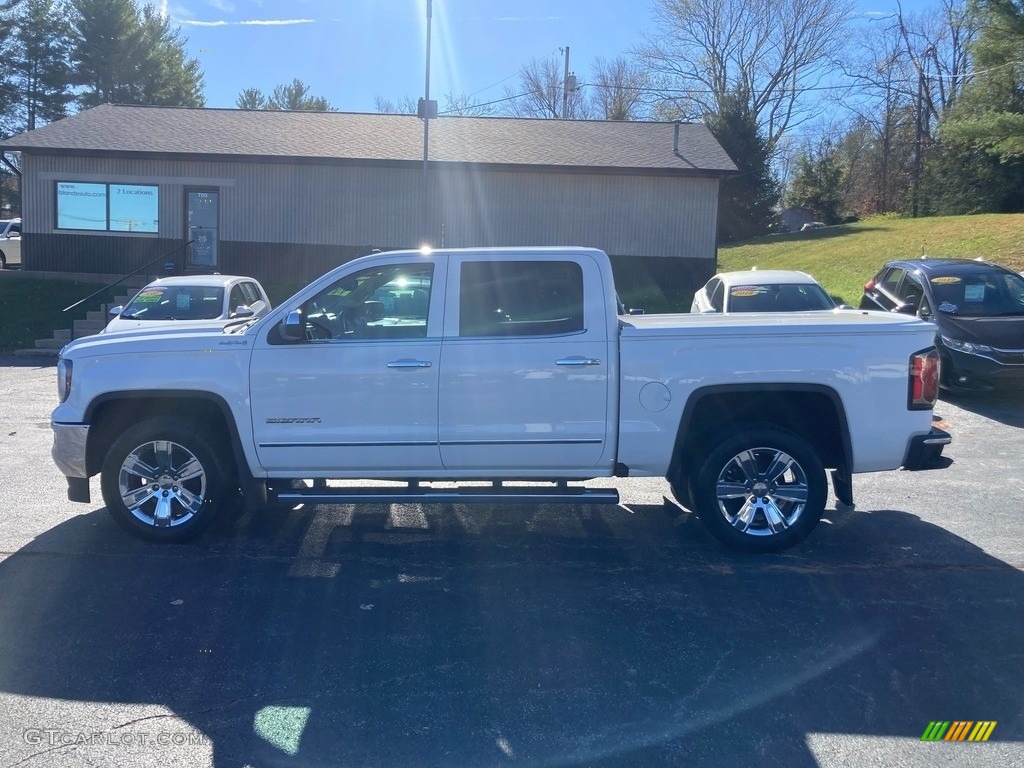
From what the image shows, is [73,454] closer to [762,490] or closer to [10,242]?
A: [762,490]

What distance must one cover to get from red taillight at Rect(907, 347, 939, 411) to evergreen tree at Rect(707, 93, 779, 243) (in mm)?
39250

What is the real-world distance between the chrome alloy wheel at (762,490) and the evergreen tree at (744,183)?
3940 cm

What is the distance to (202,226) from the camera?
24.5 m

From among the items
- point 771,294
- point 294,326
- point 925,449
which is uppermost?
point 771,294

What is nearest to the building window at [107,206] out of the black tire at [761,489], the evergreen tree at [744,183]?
the black tire at [761,489]

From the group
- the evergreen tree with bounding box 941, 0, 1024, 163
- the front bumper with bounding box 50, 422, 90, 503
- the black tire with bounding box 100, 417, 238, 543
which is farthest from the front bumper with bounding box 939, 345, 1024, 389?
the evergreen tree with bounding box 941, 0, 1024, 163

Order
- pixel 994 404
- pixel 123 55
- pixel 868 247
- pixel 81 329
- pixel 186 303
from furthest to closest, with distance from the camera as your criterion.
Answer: pixel 123 55 → pixel 868 247 → pixel 81 329 → pixel 186 303 → pixel 994 404

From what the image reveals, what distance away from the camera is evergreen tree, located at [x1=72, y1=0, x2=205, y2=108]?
4828 centimetres

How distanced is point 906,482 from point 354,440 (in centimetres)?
496

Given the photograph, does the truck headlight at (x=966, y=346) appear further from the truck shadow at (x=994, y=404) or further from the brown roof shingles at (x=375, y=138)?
the brown roof shingles at (x=375, y=138)

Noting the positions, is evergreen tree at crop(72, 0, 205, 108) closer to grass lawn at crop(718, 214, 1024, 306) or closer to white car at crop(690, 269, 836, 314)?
grass lawn at crop(718, 214, 1024, 306)

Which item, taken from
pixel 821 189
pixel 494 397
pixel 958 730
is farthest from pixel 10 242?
pixel 821 189

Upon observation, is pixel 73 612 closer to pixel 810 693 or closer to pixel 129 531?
pixel 129 531

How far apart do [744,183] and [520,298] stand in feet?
133
